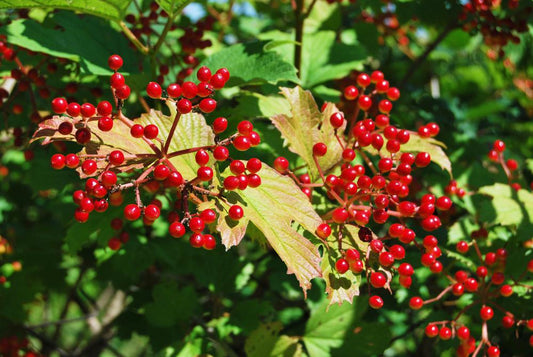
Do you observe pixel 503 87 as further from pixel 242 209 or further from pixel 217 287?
pixel 242 209

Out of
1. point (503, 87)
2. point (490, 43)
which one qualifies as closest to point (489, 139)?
point (490, 43)

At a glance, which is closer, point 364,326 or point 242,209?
point 242,209

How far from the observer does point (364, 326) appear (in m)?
2.04

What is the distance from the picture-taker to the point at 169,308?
2162mm

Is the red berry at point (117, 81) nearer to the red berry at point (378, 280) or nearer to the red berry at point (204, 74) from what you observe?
the red berry at point (204, 74)

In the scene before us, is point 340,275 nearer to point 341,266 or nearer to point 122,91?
point 341,266

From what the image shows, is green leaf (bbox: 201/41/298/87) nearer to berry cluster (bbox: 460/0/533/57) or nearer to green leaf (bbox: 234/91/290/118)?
green leaf (bbox: 234/91/290/118)

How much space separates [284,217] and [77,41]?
3.40 ft

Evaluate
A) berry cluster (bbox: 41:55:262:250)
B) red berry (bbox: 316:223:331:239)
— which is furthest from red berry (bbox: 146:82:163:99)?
red berry (bbox: 316:223:331:239)

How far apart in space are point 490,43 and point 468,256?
3.78 feet

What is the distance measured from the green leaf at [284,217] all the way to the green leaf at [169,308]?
1020mm

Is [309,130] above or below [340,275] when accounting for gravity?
above

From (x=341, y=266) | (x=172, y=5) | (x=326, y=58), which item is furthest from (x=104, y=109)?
(x=326, y=58)

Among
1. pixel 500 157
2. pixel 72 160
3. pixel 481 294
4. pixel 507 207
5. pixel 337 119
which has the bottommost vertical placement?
pixel 481 294
